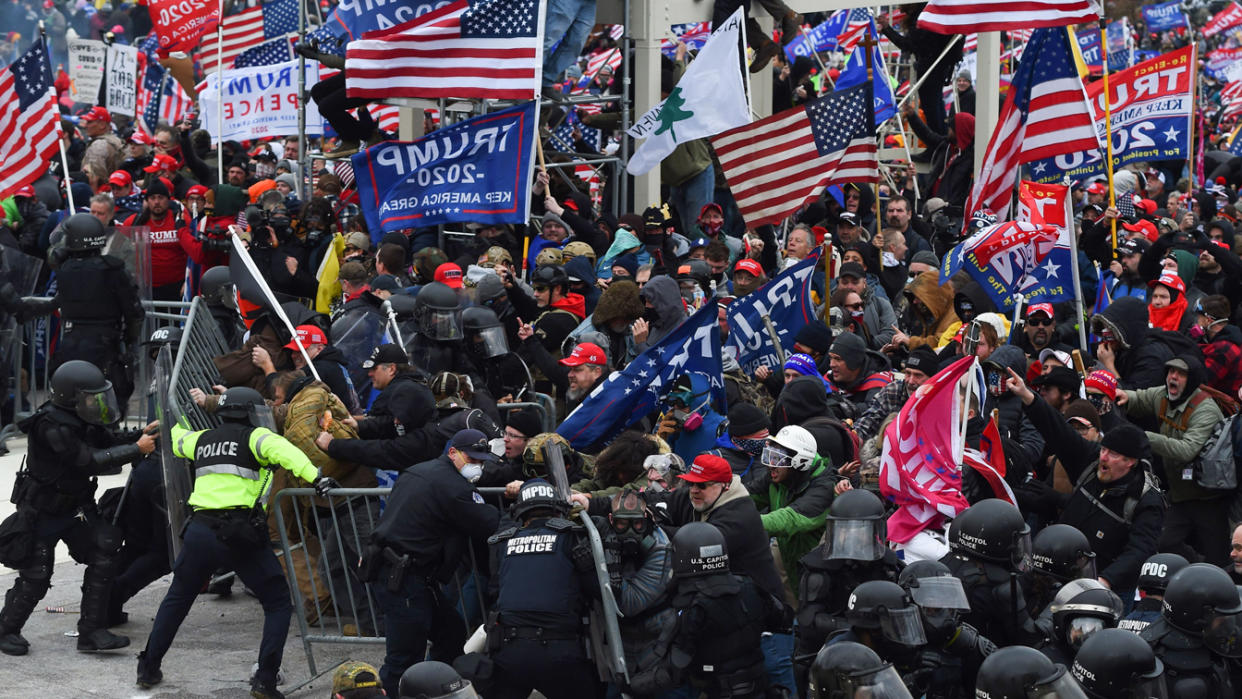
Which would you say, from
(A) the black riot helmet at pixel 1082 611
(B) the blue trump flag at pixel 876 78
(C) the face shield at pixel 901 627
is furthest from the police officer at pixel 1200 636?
(B) the blue trump flag at pixel 876 78

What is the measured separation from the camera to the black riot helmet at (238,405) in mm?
9242

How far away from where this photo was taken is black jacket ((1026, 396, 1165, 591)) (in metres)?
8.71

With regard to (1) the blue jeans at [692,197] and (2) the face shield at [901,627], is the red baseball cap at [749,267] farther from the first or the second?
(2) the face shield at [901,627]

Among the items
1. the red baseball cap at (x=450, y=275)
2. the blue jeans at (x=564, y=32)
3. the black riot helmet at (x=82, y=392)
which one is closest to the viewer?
the black riot helmet at (x=82, y=392)

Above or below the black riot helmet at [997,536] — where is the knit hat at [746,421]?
above

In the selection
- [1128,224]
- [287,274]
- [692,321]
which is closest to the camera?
[692,321]

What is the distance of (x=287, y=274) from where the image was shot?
13.7 m

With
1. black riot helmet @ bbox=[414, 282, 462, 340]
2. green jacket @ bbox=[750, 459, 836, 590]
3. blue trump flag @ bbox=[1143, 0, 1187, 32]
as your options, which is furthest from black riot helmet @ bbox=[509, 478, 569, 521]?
blue trump flag @ bbox=[1143, 0, 1187, 32]

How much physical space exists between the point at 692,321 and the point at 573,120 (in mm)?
9856

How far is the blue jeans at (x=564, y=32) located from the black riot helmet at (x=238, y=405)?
5.78 m

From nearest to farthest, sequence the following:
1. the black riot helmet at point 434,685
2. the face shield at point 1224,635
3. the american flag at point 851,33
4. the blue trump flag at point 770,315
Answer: the black riot helmet at point 434,685, the face shield at point 1224,635, the blue trump flag at point 770,315, the american flag at point 851,33

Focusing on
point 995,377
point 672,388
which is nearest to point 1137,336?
point 995,377

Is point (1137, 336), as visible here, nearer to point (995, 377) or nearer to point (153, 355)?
point (995, 377)

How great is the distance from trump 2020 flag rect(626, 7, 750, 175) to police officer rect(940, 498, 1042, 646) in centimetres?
656
